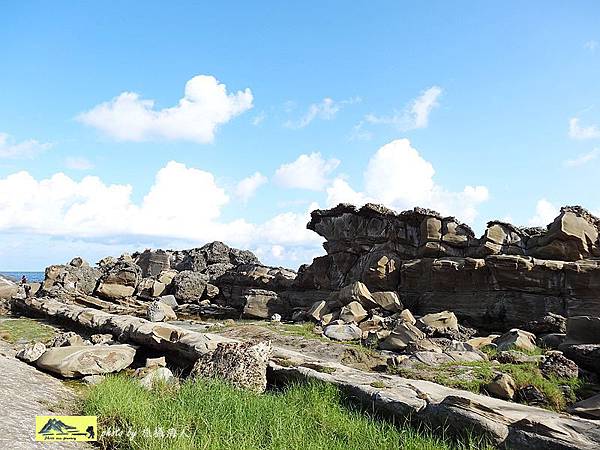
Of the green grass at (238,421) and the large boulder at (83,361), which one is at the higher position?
Answer: the green grass at (238,421)

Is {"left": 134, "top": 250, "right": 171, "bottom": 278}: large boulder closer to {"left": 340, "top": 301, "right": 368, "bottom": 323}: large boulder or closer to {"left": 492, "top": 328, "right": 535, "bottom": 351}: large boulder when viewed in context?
{"left": 340, "top": 301, "right": 368, "bottom": 323}: large boulder

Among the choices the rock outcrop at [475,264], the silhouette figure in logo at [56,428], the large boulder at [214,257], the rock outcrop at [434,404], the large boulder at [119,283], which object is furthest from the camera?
the large boulder at [214,257]

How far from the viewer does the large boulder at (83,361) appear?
11.6 metres

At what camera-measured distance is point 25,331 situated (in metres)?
21.4

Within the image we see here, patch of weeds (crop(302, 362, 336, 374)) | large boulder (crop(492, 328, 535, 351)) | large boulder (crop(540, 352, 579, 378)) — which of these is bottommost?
patch of weeds (crop(302, 362, 336, 374))

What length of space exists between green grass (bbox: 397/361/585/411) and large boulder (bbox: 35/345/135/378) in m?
7.01

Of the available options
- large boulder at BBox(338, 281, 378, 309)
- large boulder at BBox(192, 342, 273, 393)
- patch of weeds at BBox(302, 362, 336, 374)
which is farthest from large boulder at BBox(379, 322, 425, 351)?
large boulder at BBox(338, 281, 378, 309)

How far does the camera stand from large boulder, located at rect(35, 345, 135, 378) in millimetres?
11641

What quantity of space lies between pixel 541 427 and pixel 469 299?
54.9 ft

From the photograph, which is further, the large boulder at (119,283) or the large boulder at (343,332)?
the large boulder at (119,283)

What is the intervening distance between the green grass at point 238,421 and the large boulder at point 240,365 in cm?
77

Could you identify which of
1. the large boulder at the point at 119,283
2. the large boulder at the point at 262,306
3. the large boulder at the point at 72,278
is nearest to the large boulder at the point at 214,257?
the large boulder at the point at 119,283

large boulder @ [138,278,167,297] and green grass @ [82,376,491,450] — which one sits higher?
large boulder @ [138,278,167,297]

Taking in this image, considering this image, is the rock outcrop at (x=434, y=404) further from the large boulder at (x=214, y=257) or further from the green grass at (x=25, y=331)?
the large boulder at (x=214, y=257)
